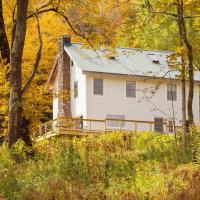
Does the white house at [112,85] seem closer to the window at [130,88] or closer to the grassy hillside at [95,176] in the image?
the window at [130,88]

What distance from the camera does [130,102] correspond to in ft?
154

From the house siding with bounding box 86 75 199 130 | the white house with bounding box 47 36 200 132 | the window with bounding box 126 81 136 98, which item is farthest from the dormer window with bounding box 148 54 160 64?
the window with bounding box 126 81 136 98

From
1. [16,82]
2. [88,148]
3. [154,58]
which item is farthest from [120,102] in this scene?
[16,82]

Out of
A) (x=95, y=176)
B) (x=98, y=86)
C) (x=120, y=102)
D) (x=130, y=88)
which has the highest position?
(x=98, y=86)

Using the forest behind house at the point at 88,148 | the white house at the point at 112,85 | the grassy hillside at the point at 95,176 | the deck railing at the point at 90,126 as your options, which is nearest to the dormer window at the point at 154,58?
the white house at the point at 112,85

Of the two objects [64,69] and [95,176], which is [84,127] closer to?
[64,69]

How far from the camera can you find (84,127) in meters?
41.3

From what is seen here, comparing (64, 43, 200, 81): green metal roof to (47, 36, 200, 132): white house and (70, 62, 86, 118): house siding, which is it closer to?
(47, 36, 200, 132): white house

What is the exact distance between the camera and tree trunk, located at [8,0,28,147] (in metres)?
18.9

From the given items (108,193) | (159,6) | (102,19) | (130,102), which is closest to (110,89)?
(130,102)

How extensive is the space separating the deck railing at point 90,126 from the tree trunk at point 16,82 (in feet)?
53.0

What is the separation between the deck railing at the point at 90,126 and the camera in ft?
122

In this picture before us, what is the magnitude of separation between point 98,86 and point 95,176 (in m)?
31.7

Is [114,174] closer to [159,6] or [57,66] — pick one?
[159,6]
